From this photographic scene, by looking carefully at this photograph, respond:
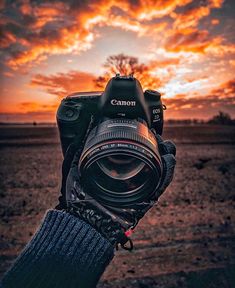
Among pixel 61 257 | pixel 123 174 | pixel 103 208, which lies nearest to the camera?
pixel 61 257

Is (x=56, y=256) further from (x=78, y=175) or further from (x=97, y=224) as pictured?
(x=78, y=175)

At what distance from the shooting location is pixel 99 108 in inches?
62.7

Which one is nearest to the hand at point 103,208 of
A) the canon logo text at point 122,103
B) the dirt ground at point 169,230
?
the canon logo text at point 122,103

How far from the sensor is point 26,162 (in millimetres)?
9141

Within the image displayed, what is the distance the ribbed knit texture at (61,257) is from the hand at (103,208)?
61 mm

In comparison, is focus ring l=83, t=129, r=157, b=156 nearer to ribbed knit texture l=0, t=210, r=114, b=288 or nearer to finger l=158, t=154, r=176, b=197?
finger l=158, t=154, r=176, b=197

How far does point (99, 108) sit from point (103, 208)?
59cm

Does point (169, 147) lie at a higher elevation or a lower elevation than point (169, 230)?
higher

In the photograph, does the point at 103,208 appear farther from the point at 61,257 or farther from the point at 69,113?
the point at 69,113

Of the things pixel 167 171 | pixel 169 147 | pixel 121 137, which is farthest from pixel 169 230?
pixel 121 137

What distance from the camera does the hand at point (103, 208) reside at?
1176 mm

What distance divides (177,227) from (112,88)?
3.28 metres

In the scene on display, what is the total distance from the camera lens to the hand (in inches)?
A: 1.3

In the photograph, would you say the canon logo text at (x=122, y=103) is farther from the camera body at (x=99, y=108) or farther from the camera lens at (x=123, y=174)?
the camera lens at (x=123, y=174)
